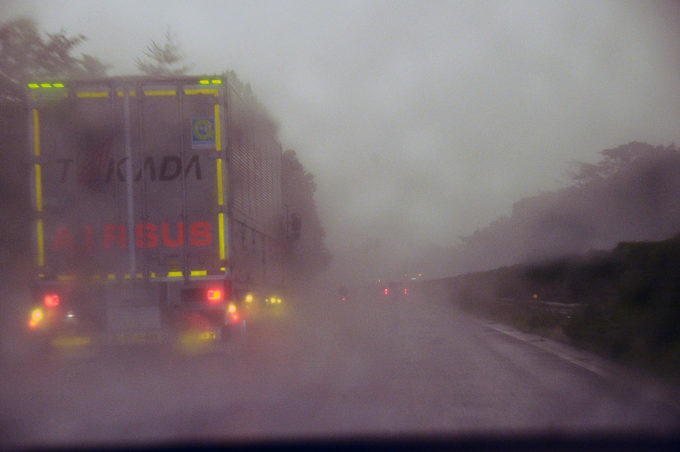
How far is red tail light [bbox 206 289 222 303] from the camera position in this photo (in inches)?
431

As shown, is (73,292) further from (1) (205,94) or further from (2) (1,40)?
(2) (1,40)

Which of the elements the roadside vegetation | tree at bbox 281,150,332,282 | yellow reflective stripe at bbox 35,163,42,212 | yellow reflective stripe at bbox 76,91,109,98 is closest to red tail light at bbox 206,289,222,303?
yellow reflective stripe at bbox 35,163,42,212

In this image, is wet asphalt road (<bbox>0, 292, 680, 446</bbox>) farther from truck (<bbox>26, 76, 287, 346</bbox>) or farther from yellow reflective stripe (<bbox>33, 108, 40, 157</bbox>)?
yellow reflective stripe (<bbox>33, 108, 40, 157</bbox>)

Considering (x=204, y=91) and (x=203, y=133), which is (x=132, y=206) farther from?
(x=204, y=91)

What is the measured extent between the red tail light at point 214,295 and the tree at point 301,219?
722 cm

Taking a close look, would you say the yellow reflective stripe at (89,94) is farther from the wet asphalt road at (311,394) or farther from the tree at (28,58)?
the tree at (28,58)

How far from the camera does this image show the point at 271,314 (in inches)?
606

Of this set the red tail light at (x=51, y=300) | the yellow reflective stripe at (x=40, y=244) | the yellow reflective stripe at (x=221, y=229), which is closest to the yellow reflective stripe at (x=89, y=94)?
the yellow reflective stripe at (x=40, y=244)

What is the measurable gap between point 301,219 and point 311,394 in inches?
517

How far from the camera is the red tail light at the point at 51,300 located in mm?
A: 10797

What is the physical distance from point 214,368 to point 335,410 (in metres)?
4.03

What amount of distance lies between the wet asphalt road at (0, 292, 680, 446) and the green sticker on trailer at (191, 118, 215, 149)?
10.2 ft

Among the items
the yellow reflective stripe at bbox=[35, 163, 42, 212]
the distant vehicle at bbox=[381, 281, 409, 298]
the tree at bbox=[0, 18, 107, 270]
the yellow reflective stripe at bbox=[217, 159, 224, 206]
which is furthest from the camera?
the distant vehicle at bbox=[381, 281, 409, 298]

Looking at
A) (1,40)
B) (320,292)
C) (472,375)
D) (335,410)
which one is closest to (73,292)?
(335,410)
